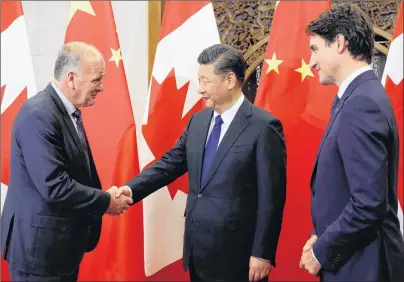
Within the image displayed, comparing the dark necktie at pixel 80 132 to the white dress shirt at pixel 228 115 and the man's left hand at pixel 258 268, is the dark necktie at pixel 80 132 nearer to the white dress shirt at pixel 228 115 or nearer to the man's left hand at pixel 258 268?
the white dress shirt at pixel 228 115

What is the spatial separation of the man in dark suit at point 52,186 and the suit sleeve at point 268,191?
1.90 feet

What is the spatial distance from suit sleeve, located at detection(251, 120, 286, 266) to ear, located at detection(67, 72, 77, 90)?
0.72 m

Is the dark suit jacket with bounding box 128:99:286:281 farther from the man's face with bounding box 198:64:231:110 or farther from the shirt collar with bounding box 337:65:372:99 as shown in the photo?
the shirt collar with bounding box 337:65:372:99

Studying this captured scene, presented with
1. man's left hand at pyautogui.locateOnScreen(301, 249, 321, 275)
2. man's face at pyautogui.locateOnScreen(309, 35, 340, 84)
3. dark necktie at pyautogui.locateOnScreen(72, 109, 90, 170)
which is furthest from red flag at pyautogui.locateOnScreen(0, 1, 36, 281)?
man's left hand at pyautogui.locateOnScreen(301, 249, 321, 275)

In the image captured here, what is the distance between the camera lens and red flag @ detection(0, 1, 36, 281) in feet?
8.05

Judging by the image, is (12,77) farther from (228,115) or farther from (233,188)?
(233,188)

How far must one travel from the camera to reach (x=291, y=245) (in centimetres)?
234

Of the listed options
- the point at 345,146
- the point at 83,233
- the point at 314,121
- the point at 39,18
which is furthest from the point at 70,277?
the point at 39,18

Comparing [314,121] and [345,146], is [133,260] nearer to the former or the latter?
[314,121]

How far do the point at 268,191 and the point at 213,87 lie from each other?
1.52ft

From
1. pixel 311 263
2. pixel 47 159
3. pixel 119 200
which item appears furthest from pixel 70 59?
pixel 311 263

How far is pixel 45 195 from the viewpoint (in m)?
1.56

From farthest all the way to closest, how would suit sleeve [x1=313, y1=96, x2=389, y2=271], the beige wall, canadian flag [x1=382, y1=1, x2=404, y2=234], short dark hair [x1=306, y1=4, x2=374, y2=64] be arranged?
the beige wall, canadian flag [x1=382, y1=1, x2=404, y2=234], short dark hair [x1=306, y1=4, x2=374, y2=64], suit sleeve [x1=313, y1=96, x2=389, y2=271]

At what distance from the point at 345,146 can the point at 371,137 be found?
7 cm
